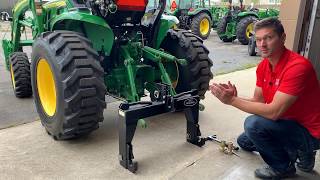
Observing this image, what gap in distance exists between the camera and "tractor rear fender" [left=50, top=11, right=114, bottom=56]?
351cm

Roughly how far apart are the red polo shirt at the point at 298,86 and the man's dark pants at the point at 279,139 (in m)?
0.06

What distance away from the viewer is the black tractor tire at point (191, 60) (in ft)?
13.6

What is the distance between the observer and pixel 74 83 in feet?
10.2

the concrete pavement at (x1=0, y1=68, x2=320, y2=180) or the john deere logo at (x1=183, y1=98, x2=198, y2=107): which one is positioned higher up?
the john deere logo at (x1=183, y1=98, x2=198, y2=107)

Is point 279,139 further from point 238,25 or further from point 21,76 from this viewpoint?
point 238,25

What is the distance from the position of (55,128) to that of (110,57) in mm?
1057

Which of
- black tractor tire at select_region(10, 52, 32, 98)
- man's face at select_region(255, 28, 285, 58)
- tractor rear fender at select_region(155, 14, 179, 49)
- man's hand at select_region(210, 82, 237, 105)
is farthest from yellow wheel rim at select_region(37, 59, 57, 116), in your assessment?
man's face at select_region(255, 28, 285, 58)

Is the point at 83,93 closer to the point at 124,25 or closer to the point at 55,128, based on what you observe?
the point at 55,128

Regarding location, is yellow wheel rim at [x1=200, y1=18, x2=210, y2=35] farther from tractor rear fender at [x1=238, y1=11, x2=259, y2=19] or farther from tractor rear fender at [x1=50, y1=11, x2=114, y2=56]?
tractor rear fender at [x1=50, y1=11, x2=114, y2=56]

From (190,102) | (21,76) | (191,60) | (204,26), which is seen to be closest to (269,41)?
(190,102)

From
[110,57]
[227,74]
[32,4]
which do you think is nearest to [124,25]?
[110,57]

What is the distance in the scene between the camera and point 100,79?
126 inches

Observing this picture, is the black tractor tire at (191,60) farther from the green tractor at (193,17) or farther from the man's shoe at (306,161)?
the green tractor at (193,17)

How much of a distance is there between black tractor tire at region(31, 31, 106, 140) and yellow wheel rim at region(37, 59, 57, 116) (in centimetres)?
29
